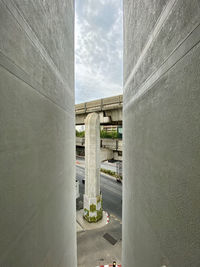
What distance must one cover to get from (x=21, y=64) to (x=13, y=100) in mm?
428

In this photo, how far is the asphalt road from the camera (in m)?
10.2

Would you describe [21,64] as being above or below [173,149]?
above

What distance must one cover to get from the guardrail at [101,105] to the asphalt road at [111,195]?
8677 mm

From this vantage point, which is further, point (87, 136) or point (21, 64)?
point (87, 136)

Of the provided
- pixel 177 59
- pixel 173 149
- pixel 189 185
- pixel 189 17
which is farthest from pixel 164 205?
Result: pixel 189 17

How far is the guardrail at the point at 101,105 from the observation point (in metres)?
7.05

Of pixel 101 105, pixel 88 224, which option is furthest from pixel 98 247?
pixel 101 105

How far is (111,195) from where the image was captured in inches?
492

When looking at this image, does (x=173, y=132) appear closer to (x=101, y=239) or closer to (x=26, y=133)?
(x=26, y=133)

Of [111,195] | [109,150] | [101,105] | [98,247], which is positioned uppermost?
[101,105]

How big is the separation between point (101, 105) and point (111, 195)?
9.74 meters

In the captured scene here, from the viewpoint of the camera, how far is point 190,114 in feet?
2.59

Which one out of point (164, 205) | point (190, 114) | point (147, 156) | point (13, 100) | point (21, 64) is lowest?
point (164, 205)

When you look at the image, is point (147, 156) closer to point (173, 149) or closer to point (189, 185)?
point (173, 149)
